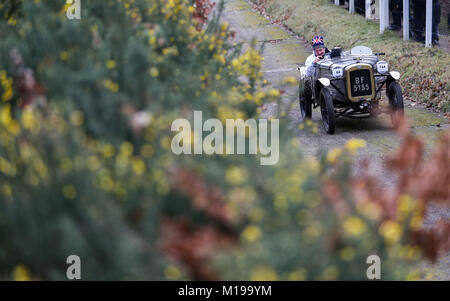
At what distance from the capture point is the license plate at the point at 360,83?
1186cm

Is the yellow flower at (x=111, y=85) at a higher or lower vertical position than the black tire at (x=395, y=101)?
higher

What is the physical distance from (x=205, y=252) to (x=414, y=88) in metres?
12.4

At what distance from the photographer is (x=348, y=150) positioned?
3.65 m

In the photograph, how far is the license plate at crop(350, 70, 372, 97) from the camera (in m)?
11.9

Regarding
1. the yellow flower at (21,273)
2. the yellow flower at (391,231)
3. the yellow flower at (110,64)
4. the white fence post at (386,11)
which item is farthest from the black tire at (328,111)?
the yellow flower at (21,273)

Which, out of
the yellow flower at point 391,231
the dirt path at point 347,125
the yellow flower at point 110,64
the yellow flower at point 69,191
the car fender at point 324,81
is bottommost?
the dirt path at point 347,125

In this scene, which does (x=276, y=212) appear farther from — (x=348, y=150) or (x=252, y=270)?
(x=348, y=150)

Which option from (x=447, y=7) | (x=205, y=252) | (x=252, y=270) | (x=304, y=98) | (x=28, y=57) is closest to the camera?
(x=252, y=270)

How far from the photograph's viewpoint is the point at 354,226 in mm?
2725

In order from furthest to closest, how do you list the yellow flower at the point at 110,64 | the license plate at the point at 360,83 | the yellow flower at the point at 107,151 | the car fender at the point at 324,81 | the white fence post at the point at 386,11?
the white fence post at the point at 386,11, the license plate at the point at 360,83, the car fender at the point at 324,81, the yellow flower at the point at 110,64, the yellow flower at the point at 107,151

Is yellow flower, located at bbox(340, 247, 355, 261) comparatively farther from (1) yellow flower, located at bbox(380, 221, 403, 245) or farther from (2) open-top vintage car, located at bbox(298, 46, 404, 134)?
(2) open-top vintage car, located at bbox(298, 46, 404, 134)

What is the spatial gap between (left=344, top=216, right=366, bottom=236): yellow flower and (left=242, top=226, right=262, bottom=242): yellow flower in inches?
14.0

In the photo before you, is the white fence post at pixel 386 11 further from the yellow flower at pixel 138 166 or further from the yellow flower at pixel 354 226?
the yellow flower at pixel 354 226

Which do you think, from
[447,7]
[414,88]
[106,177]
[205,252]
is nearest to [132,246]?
[205,252]
